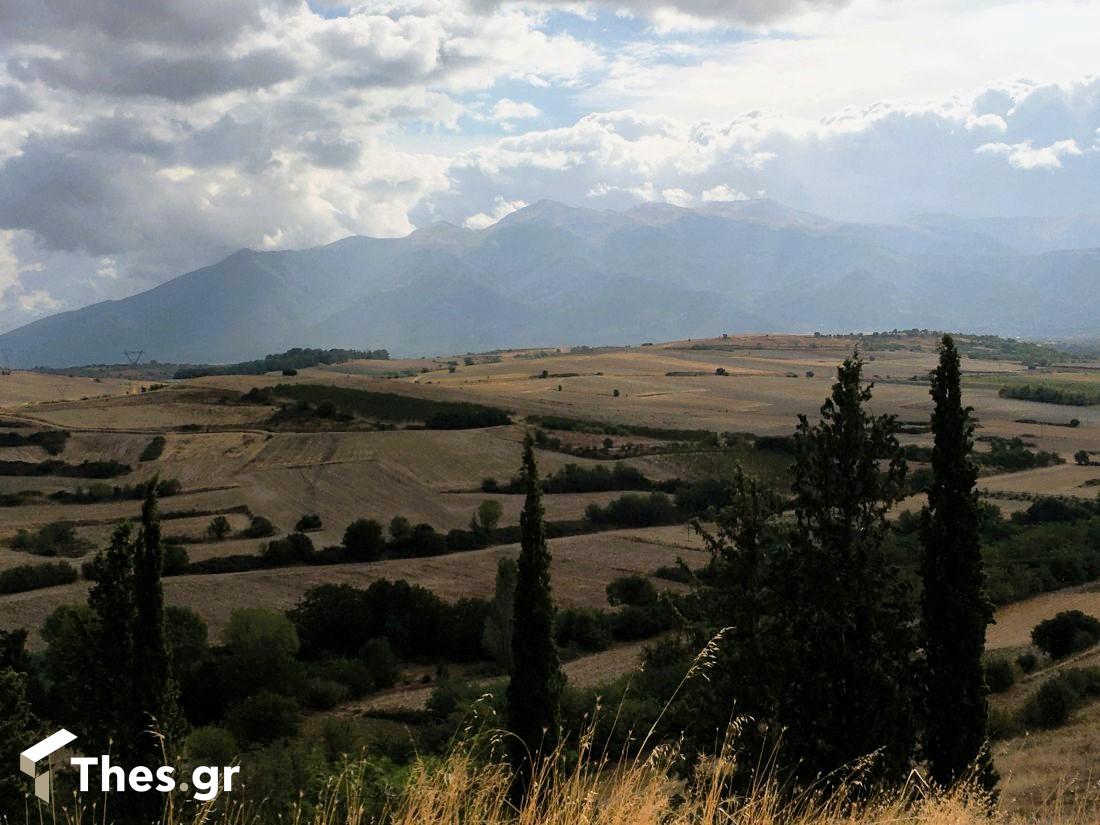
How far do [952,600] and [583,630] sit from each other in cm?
2508

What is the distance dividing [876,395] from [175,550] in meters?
77.6

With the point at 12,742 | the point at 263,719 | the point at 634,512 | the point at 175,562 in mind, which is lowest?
the point at 263,719

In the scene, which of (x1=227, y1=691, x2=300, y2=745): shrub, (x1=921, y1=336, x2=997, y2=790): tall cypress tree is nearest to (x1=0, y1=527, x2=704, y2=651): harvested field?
(x1=227, y1=691, x2=300, y2=745): shrub

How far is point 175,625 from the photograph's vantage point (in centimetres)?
3450

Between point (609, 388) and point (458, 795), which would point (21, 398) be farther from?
point (458, 795)

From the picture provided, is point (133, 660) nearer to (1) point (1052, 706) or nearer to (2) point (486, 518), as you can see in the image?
(1) point (1052, 706)

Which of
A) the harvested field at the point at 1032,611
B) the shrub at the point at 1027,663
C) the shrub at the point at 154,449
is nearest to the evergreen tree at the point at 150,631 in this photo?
the shrub at the point at 1027,663

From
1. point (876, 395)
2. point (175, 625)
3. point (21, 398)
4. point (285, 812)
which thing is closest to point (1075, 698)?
point (285, 812)

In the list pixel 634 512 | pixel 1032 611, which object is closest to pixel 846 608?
pixel 1032 611

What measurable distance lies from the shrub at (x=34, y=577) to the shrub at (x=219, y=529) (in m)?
9.57

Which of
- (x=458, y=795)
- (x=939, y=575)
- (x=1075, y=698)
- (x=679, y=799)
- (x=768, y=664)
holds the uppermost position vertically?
(x=458, y=795)

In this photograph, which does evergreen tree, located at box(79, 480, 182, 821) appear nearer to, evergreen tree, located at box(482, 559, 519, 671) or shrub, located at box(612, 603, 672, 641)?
evergreen tree, located at box(482, 559, 519, 671)

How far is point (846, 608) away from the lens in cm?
1417

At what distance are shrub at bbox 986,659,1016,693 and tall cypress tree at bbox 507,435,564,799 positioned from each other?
1733cm
